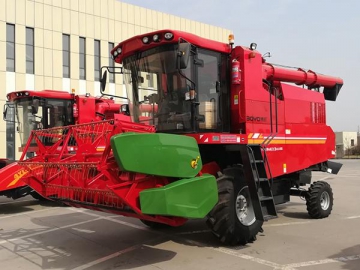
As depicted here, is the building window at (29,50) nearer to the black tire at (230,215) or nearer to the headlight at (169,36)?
the headlight at (169,36)

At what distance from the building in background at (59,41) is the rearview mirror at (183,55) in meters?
17.4

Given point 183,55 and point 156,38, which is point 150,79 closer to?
point 156,38

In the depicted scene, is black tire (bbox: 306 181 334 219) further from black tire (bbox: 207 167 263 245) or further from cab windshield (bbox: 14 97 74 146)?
cab windshield (bbox: 14 97 74 146)

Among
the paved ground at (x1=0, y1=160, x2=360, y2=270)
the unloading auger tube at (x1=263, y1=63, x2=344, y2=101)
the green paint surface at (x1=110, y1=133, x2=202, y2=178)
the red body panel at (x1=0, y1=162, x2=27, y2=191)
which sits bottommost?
the paved ground at (x1=0, y1=160, x2=360, y2=270)

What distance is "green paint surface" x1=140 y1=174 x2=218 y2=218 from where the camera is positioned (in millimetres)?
4336

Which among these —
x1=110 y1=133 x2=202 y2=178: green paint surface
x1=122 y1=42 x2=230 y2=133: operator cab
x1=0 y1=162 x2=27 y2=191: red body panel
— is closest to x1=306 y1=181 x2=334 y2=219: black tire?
x1=122 y1=42 x2=230 y2=133: operator cab

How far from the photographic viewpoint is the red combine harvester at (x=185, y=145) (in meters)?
4.46

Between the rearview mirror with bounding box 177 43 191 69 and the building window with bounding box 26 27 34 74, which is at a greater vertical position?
the building window with bounding box 26 27 34 74

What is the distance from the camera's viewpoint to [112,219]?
800 cm

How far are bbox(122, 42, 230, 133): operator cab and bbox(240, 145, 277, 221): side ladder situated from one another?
59cm

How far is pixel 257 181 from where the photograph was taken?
231 inches

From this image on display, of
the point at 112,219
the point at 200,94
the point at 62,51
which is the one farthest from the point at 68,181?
the point at 62,51

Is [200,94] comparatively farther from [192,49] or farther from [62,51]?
[62,51]

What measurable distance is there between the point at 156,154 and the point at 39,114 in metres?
7.15
